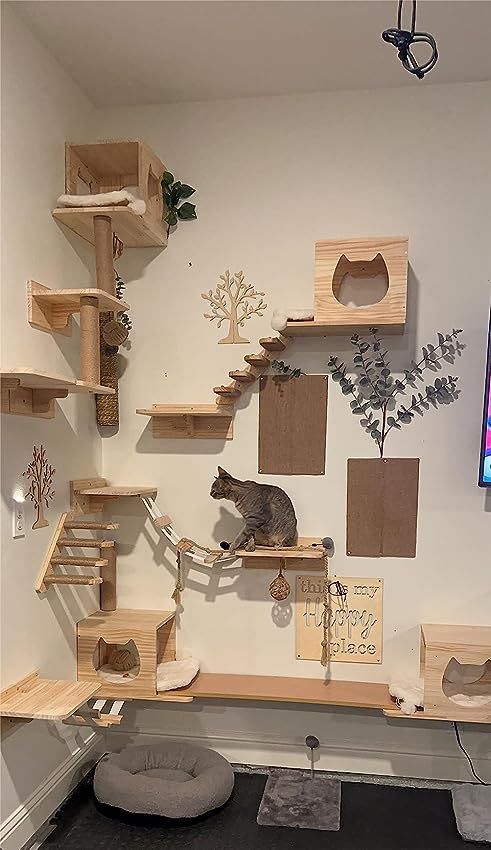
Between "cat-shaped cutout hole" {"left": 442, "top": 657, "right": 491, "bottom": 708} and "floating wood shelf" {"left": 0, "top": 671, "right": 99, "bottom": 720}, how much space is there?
1.08m

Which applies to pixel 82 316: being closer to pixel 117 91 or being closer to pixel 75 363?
pixel 75 363

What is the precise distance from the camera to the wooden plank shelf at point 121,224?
2166 millimetres

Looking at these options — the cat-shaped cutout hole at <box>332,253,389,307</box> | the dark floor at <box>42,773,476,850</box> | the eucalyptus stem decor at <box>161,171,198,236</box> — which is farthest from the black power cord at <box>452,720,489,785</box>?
the eucalyptus stem decor at <box>161,171,198,236</box>

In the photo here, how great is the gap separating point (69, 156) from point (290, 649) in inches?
68.3

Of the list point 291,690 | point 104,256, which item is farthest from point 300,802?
point 104,256

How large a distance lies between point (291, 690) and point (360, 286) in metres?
1.33

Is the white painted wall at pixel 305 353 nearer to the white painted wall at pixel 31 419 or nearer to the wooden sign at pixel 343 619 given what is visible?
the wooden sign at pixel 343 619

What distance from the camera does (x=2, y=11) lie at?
1911mm

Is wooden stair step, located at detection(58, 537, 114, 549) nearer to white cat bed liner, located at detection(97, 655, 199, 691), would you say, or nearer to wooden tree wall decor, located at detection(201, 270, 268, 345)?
white cat bed liner, located at detection(97, 655, 199, 691)

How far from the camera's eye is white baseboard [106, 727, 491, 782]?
2420mm

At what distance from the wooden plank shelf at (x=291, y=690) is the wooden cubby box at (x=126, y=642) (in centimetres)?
14

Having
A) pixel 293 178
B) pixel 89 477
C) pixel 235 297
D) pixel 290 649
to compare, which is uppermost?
pixel 293 178

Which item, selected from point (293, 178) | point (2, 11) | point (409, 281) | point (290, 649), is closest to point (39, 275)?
point (2, 11)

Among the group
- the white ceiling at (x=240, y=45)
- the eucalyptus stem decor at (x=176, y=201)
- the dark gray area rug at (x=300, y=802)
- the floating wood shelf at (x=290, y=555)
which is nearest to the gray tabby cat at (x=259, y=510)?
the floating wood shelf at (x=290, y=555)
